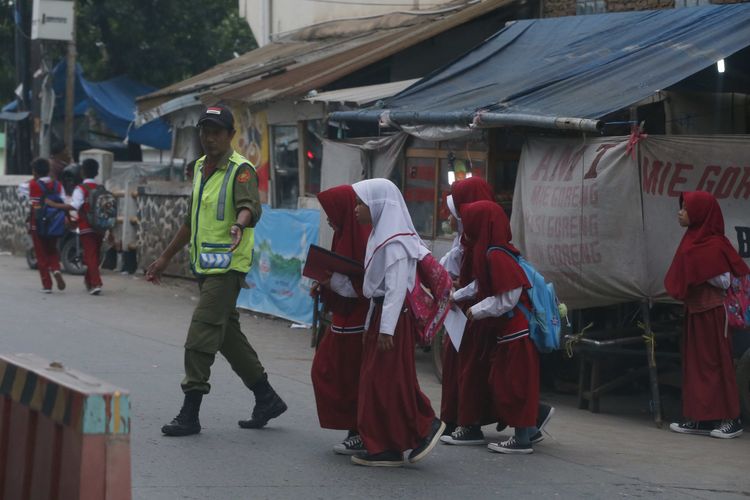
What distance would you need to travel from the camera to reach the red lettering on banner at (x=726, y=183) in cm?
888

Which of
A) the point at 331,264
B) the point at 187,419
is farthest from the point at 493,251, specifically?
the point at 187,419

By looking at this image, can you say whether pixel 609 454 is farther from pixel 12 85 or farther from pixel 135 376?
pixel 12 85

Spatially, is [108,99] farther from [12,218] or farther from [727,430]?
[727,430]

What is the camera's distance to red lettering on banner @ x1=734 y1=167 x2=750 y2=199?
8.82 m

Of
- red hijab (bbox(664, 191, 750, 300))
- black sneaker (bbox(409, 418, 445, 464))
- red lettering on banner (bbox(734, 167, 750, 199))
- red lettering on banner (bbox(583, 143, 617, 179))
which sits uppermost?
red lettering on banner (bbox(583, 143, 617, 179))

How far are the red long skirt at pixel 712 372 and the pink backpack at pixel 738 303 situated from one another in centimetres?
7

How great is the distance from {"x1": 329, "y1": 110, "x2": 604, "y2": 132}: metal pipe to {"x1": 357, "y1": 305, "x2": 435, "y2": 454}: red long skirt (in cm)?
284

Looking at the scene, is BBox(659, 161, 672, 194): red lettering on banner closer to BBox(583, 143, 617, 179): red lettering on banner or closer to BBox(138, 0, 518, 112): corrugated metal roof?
BBox(583, 143, 617, 179): red lettering on banner

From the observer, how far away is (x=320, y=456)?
7223 mm

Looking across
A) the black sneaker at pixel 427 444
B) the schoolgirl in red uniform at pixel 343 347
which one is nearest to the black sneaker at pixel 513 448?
the black sneaker at pixel 427 444

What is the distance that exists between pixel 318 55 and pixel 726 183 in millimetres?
10041

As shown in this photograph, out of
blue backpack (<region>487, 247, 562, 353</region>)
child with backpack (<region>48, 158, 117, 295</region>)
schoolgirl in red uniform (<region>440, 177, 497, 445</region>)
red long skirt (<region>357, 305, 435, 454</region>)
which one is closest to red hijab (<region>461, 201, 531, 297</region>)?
blue backpack (<region>487, 247, 562, 353</region>)

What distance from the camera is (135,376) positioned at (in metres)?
9.84

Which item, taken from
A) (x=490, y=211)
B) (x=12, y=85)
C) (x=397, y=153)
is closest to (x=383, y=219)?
(x=490, y=211)
